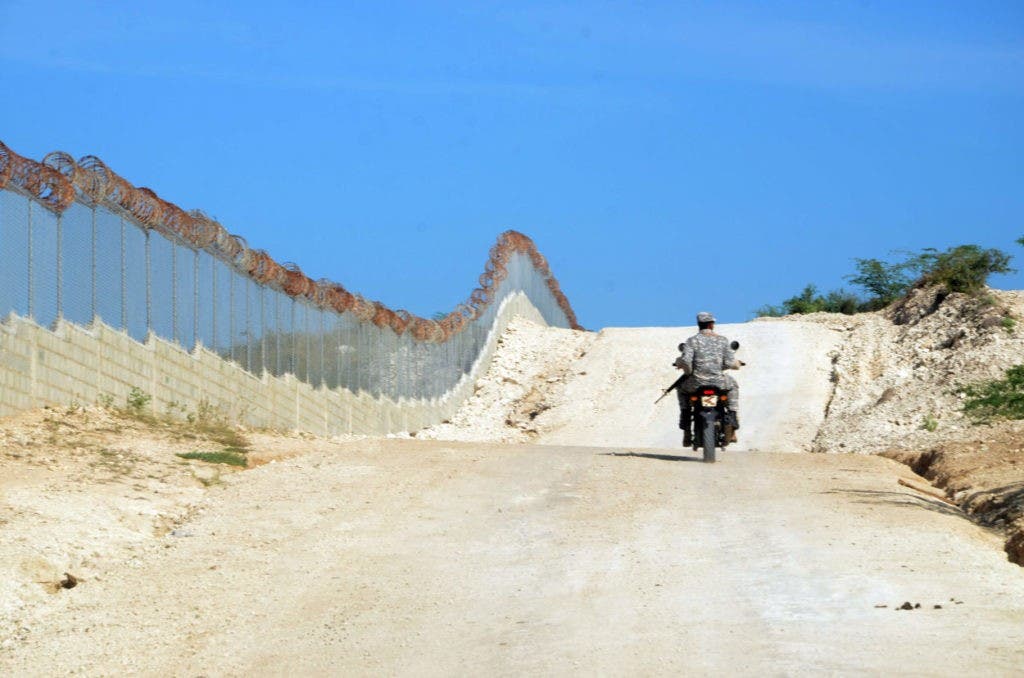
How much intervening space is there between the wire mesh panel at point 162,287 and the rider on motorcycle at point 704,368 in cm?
642

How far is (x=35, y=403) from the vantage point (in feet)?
51.3

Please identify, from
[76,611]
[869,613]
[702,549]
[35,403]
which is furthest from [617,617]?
[35,403]

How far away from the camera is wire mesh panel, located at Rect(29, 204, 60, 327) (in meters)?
16.1

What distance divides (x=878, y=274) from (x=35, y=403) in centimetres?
3907

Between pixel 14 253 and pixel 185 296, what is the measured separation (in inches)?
214

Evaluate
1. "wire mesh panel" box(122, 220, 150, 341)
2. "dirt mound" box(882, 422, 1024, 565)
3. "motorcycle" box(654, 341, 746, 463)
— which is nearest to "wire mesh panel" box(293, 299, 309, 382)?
"wire mesh panel" box(122, 220, 150, 341)

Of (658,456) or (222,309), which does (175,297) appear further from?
(658,456)

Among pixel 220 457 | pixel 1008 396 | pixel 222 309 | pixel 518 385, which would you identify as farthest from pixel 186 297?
pixel 518 385

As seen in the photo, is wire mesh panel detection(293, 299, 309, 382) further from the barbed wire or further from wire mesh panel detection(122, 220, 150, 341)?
wire mesh panel detection(122, 220, 150, 341)

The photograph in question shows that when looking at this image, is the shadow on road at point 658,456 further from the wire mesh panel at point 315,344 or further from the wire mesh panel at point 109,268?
the wire mesh panel at point 315,344

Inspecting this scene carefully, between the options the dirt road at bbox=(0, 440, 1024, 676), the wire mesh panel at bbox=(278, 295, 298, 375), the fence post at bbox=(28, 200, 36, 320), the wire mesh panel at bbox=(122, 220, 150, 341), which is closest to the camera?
the dirt road at bbox=(0, 440, 1024, 676)

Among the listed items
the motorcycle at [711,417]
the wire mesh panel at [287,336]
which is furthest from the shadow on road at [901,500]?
the wire mesh panel at [287,336]

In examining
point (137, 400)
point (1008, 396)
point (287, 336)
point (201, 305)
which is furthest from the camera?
point (287, 336)

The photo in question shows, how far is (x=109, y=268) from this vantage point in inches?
720
